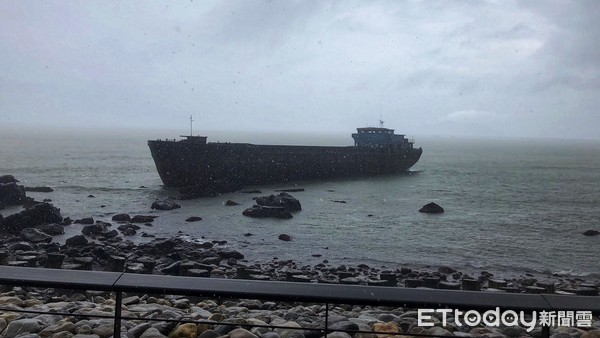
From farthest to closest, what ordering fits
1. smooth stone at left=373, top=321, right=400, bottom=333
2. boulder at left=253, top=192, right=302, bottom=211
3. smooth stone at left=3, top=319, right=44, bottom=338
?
boulder at left=253, top=192, right=302, bottom=211
smooth stone at left=373, top=321, right=400, bottom=333
smooth stone at left=3, top=319, right=44, bottom=338

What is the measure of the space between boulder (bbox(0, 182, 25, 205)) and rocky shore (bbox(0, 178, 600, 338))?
0.12m

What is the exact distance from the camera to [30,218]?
25094mm

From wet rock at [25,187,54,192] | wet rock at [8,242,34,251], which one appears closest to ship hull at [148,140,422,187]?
wet rock at [25,187,54,192]

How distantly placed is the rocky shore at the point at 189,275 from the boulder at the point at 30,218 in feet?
0.14

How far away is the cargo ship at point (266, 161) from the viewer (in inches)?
1741

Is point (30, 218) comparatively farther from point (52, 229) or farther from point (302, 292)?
point (302, 292)

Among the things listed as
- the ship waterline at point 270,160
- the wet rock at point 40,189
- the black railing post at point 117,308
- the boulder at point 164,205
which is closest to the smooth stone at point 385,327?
the black railing post at point 117,308

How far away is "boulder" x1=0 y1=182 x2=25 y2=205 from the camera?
111 ft

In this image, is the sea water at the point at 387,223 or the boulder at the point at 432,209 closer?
the sea water at the point at 387,223

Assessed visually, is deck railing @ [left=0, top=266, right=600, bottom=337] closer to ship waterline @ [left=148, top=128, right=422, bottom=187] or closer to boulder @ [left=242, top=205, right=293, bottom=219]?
boulder @ [left=242, top=205, right=293, bottom=219]

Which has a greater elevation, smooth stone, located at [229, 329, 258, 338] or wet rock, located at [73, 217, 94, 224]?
smooth stone, located at [229, 329, 258, 338]

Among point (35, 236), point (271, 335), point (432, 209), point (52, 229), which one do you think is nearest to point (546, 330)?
point (271, 335)

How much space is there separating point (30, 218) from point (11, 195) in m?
10.9

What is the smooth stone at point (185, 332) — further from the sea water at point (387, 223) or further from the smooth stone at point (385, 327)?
the sea water at point (387, 223)
